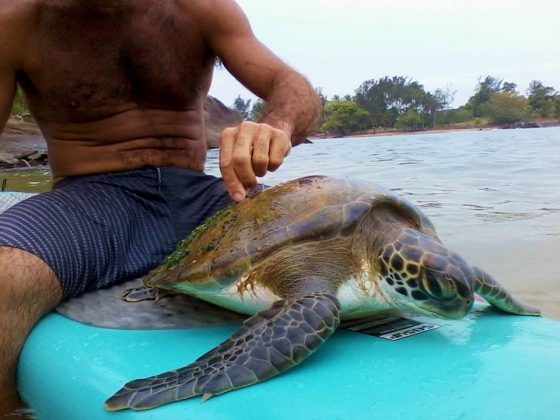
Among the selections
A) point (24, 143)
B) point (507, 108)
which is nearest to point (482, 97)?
point (507, 108)

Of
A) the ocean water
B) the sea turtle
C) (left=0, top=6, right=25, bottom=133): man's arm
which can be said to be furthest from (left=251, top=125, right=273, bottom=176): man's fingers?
the ocean water

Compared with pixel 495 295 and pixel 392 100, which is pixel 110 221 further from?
pixel 392 100

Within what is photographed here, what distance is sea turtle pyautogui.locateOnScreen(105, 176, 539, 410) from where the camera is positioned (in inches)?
48.0

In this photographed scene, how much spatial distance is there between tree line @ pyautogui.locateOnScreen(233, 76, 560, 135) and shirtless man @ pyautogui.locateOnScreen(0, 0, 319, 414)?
6554 centimetres

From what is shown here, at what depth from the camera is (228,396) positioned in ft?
3.71

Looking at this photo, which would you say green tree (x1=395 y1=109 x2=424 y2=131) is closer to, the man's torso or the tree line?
the tree line

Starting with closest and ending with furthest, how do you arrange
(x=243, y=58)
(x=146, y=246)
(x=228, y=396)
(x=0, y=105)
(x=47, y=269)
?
(x=228, y=396) < (x=47, y=269) < (x=146, y=246) < (x=0, y=105) < (x=243, y=58)

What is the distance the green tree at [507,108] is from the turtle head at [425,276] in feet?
237

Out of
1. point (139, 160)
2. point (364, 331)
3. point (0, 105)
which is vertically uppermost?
point (0, 105)

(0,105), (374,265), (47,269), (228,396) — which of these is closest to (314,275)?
(374,265)

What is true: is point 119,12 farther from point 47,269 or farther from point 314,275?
point 314,275

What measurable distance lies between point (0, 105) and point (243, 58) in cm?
87

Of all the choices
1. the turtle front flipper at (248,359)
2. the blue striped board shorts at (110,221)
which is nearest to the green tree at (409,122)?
the blue striped board shorts at (110,221)

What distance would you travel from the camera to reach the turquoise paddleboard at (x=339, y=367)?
108cm
